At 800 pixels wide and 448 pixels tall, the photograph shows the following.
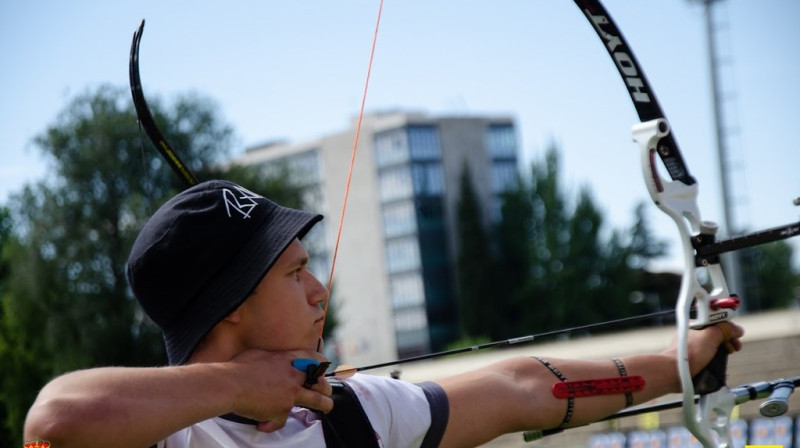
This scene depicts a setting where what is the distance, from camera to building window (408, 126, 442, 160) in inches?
2286

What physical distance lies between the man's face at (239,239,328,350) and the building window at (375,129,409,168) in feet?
183

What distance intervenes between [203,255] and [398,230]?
56.8m

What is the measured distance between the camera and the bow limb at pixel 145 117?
2.68 metres

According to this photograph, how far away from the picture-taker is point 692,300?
231 cm

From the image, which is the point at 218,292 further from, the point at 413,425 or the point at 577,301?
the point at 577,301

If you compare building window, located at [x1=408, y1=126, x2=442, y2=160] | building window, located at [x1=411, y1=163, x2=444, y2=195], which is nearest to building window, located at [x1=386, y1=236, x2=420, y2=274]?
building window, located at [x1=411, y1=163, x2=444, y2=195]

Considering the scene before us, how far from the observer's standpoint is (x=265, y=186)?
3194 cm

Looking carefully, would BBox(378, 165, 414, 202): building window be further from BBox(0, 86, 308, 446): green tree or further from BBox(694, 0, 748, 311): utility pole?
BBox(694, 0, 748, 311): utility pole

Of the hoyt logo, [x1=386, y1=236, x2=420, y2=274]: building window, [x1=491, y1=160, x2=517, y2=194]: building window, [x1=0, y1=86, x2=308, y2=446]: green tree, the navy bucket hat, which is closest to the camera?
the navy bucket hat

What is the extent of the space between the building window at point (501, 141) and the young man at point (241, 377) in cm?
6012

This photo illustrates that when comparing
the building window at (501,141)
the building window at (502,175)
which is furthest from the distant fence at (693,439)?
the building window at (501,141)

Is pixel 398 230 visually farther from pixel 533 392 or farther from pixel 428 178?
pixel 533 392

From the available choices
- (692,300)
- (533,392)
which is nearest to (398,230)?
(692,300)

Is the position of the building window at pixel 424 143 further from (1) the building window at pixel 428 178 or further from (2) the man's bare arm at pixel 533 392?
(2) the man's bare arm at pixel 533 392
